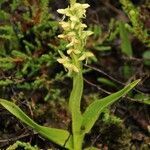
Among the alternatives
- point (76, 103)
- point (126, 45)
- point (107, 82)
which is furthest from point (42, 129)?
point (126, 45)

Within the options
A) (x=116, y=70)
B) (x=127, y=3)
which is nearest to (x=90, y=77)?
(x=116, y=70)

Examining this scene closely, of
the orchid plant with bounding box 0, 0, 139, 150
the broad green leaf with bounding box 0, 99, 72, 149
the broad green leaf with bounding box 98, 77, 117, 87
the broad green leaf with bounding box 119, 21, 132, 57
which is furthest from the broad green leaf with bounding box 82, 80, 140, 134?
the broad green leaf with bounding box 119, 21, 132, 57

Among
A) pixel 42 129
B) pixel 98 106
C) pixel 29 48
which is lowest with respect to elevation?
pixel 42 129

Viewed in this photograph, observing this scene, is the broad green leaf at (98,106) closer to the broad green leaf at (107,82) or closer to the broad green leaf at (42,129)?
the broad green leaf at (42,129)

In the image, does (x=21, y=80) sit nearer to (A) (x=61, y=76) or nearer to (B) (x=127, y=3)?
(A) (x=61, y=76)

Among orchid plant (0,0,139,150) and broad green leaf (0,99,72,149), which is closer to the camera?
orchid plant (0,0,139,150)

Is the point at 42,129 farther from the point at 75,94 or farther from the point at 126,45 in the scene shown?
the point at 126,45

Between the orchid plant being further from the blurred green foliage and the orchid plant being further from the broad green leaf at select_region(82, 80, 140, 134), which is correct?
the blurred green foliage
